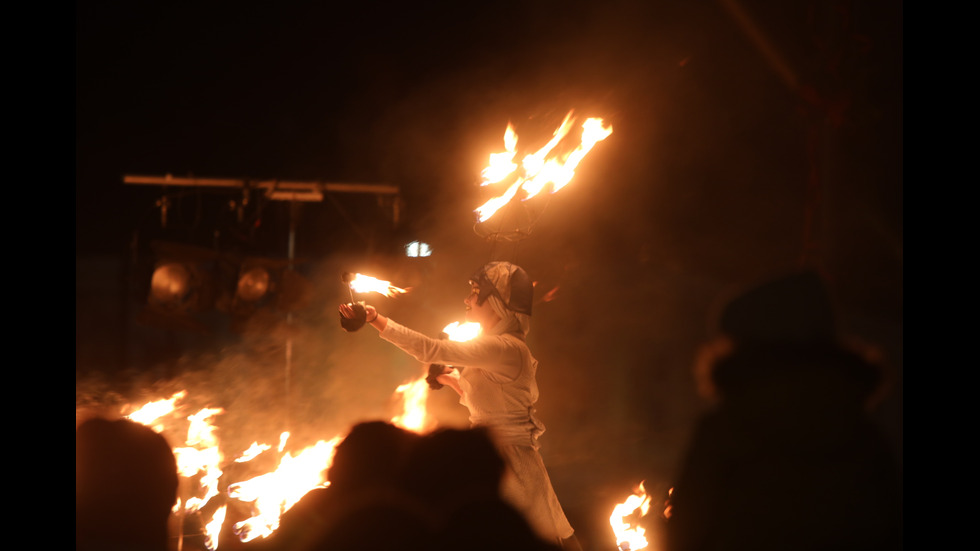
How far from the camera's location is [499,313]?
368cm

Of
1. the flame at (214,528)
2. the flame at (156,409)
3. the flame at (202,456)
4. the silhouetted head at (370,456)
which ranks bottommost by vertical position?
the flame at (214,528)

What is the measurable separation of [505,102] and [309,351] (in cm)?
280

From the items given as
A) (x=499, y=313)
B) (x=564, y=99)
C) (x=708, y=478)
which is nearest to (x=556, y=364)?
(x=564, y=99)

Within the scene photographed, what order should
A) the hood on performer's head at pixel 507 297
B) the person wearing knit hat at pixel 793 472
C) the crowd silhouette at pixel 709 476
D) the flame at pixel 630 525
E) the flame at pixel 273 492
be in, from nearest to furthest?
1. the crowd silhouette at pixel 709 476
2. the person wearing knit hat at pixel 793 472
3. the hood on performer's head at pixel 507 297
4. the flame at pixel 273 492
5. the flame at pixel 630 525

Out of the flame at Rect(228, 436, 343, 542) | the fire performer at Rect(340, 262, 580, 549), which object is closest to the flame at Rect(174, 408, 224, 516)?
the flame at Rect(228, 436, 343, 542)

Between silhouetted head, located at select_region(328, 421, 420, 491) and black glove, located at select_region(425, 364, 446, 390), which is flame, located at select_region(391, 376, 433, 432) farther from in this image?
silhouetted head, located at select_region(328, 421, 420, 491)

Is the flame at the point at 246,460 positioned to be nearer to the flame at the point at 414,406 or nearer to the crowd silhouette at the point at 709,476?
the flame at the point at 414,406

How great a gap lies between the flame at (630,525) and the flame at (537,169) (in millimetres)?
2362

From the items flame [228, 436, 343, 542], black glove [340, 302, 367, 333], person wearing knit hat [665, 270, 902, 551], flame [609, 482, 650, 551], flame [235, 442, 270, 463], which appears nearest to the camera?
person wearing knit hat [665, 270, 902, 551]

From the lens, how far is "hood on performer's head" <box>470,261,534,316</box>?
3672 millimetres

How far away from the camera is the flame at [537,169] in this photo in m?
4.28

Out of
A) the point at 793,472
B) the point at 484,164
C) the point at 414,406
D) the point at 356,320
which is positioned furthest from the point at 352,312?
the point at 414,406

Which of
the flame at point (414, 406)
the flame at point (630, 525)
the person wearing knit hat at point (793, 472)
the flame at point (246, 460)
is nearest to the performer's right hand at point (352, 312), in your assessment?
the flame at point (246, 460)

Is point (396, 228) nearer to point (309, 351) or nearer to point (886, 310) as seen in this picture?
point (309, 351)
